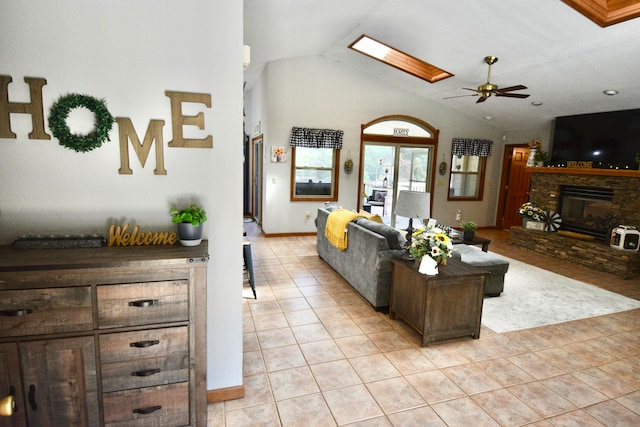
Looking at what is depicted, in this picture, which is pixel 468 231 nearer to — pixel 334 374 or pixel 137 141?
pixel 334 374

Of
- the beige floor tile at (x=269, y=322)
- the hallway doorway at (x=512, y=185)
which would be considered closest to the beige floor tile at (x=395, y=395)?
the beige floor tile at (x=269, y=322)

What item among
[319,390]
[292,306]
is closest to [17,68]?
[319,390]

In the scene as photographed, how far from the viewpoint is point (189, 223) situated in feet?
6.32

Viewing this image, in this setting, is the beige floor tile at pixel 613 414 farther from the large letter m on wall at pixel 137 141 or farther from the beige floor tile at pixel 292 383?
the large letter m on wall at pixel 137 141

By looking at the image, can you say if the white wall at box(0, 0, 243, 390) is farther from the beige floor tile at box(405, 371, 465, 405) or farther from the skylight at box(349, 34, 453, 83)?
the skylight at box(349, 34, 453, 83)

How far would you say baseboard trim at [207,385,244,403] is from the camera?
229 centimetres

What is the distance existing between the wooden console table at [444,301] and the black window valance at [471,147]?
5.35m

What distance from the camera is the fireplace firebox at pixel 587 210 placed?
584 cm

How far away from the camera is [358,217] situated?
439 centimetres

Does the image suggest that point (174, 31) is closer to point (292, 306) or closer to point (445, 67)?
point (292, 306)

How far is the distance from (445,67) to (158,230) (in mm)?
5356

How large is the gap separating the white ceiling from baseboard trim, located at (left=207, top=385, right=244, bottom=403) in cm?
377

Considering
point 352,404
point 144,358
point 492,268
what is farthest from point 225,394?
point 492,268

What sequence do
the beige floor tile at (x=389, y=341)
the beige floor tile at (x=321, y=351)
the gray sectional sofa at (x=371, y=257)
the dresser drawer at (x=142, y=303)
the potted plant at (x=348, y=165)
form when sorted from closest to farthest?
the dresser drawer at (x=142, y=303), the beige floor tile at (x=321, y=351), the beige floor tile at (x=389, y=341), the gray sectional sofa at (x=371, y=257), the potted plant at (x=348, y=165)
